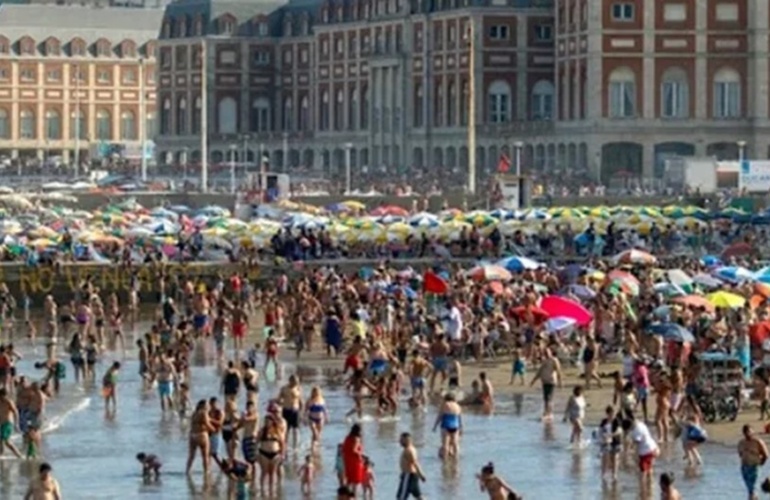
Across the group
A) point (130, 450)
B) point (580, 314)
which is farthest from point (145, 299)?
point (130, 450)

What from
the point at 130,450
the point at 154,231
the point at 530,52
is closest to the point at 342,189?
the point at 530,52

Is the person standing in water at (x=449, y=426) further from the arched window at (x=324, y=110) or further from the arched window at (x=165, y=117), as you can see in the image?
the arched window at (x=165, y=117)

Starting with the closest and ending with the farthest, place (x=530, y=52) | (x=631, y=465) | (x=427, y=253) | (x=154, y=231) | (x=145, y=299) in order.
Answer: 1. (x=631, y=465)
2. (x=145, y=299)
3. (x=427, y=253)
4. (x=154, y=231)
5. (x=530, y=52)

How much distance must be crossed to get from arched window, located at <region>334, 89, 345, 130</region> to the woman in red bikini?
383 feet

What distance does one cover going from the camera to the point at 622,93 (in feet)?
432

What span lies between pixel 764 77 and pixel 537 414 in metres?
77.4

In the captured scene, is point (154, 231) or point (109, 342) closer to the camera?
point (109, 342)

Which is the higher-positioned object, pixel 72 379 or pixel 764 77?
pixel 764 77

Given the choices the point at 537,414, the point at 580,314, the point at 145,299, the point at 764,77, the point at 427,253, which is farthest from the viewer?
the point at 764,77

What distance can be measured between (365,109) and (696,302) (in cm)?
9296

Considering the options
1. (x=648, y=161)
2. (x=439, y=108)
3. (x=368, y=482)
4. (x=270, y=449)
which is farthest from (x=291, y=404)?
(x=439, y=108)

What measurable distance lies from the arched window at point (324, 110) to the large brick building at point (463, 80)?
0.21m

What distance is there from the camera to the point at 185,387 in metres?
57.8

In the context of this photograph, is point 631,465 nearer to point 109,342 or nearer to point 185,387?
point 185,387
